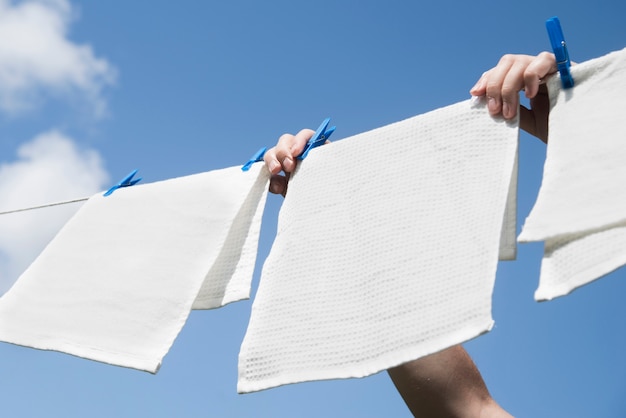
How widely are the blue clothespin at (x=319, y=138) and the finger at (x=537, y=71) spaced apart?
357 millimetres

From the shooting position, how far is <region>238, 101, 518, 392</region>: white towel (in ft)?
2.88

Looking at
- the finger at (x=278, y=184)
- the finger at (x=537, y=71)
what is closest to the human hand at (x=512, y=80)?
the finger at (x=537, y=71)

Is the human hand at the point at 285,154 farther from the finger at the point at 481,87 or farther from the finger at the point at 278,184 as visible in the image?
the finger at the point at 481,87

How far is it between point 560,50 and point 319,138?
427mm

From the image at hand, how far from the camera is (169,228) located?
4.07 feet

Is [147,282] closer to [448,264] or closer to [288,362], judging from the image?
[288,362]

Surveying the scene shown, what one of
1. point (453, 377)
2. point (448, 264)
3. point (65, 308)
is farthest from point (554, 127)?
point (65, 308)

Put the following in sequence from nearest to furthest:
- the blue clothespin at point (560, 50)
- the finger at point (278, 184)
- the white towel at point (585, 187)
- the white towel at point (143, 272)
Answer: the white towel at point (585, 187) → the blue clothespin at point (560, 50) → the white towel at point (143, 272) → the finger at point (278, 184)

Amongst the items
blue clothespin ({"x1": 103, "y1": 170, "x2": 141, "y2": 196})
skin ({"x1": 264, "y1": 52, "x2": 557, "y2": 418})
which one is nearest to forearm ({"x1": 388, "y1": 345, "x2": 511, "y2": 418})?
skin ({"x1": 264, "y1": 52, "x2": 557, "y2": 418})

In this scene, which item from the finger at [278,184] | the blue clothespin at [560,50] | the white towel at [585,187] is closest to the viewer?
the white towel at [585,187]

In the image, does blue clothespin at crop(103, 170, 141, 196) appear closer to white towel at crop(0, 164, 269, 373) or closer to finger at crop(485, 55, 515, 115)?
white towel at crop(0, 164, 269, 373)

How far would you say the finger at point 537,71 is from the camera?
99 cm

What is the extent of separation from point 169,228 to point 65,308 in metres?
0.23

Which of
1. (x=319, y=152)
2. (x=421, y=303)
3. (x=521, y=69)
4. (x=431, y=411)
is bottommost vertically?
(x=431, y=411)
